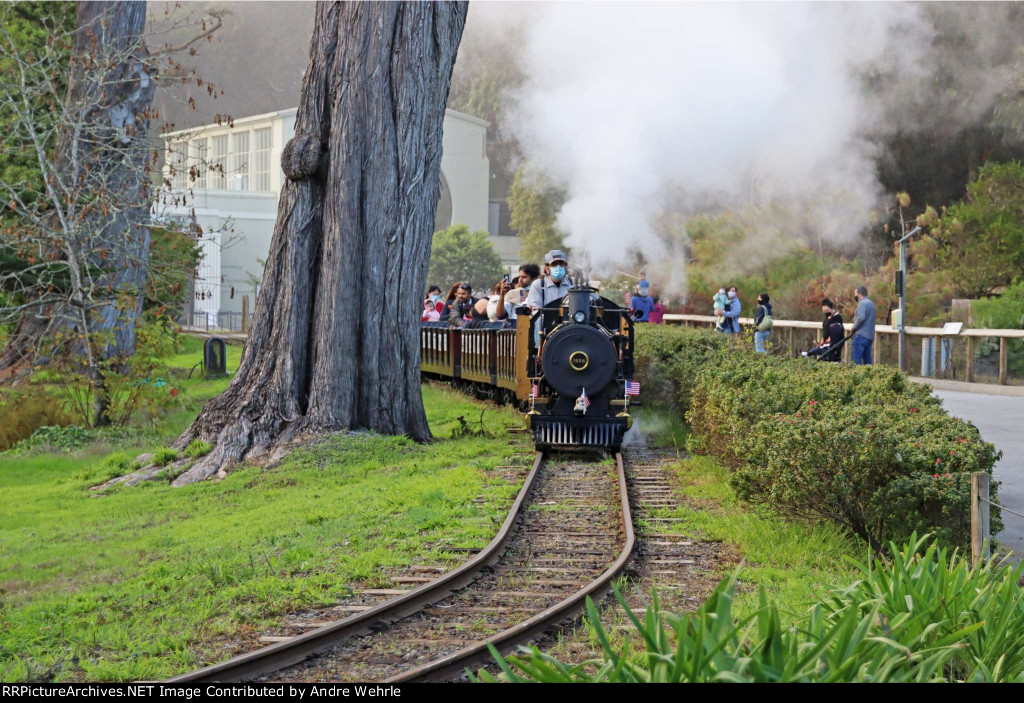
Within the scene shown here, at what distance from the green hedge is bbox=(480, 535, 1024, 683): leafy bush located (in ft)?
7.07

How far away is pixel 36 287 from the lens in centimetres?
1942

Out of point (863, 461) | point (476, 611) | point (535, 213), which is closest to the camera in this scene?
point (476, 611)

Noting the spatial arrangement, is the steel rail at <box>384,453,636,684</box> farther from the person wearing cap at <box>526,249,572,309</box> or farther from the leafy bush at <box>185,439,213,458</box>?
the leafy bush at <box>185,439,213,458</box>

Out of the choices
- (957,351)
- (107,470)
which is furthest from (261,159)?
(107,470)

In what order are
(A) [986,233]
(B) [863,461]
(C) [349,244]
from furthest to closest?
1. (A) [986,233]
2. (C) [349,244]
3. (B) [863,461]

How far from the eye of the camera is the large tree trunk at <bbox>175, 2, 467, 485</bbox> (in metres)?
13.2

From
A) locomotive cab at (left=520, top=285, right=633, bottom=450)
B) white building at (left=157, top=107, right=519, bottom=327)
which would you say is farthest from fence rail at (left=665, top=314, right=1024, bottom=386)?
white building at (left=157, top=107, right=519, bottom=327)

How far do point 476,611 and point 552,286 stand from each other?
284 inches

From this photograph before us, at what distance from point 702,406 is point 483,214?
56303mm

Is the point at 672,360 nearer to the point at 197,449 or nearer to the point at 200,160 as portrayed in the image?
the point at 197,449

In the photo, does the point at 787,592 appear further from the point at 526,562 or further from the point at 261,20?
the point at 261,20

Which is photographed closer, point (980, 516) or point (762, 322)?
point (980, 516)

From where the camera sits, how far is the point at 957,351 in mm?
22141

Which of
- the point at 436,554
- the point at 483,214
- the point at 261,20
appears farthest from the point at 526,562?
the point at 261,20
